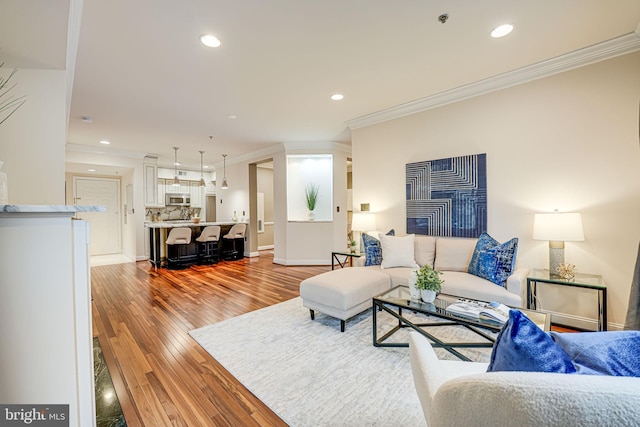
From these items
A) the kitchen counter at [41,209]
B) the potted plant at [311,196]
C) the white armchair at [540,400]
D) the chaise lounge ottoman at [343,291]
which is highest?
the potted plant at [311,196]

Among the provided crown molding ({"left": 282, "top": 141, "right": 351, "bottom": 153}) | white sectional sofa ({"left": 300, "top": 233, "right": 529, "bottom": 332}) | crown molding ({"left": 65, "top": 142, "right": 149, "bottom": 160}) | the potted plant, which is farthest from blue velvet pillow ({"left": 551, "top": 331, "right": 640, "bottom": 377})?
crown molding ({"left": 65, "top": 142, "right": 149, "bottom": 160})

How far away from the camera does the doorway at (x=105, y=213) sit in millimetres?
6989

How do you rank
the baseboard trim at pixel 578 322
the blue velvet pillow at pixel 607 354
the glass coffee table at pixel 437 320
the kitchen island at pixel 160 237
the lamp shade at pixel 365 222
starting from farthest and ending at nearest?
1. the kitchen island at pixel 160 237
2. the lamp shade at pixel 365 222
3. the baseboard trim at pixel 578 322
4. the glass coffee table at pixel 437 320
5. the blue velvet pillow at pixel 607 354

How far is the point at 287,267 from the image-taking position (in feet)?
18.8

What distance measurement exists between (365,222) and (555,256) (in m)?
2.27

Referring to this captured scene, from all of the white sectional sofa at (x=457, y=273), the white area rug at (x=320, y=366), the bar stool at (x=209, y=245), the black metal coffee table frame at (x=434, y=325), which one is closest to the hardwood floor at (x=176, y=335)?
the white area rug at (x=320, y=366)

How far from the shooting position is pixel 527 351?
2.35 ft

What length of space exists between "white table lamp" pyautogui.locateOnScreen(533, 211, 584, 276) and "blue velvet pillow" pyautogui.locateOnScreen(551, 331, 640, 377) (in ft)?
7.33

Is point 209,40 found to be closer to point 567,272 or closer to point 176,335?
point 176,335

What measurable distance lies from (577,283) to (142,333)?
164 inches

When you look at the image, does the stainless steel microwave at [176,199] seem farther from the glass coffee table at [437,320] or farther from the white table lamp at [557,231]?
the white table lamp at [557,231]

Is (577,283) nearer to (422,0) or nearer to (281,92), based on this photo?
(422,0)

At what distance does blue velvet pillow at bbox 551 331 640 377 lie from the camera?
0.69m

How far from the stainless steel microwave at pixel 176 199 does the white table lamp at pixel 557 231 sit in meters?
8.70
